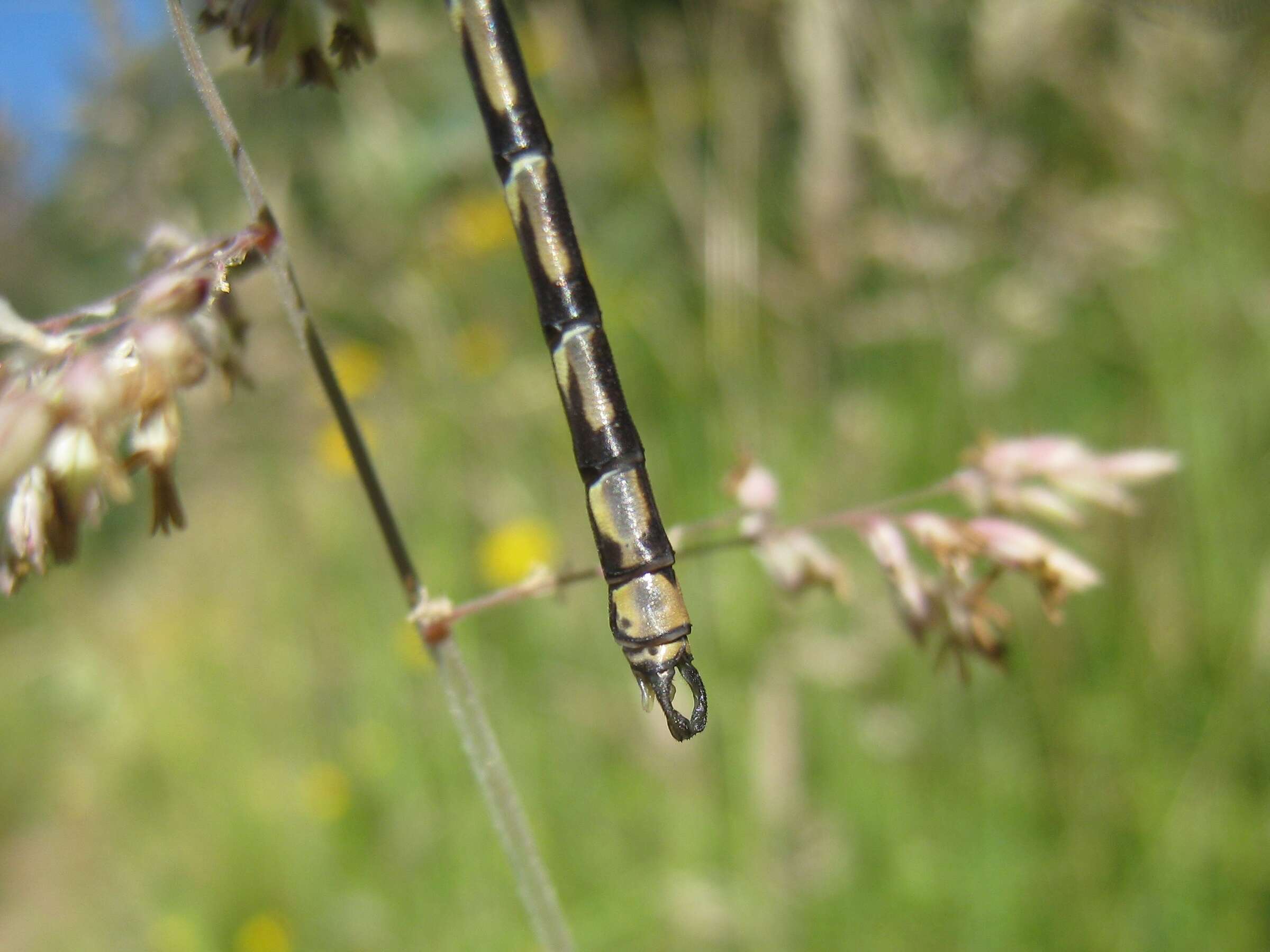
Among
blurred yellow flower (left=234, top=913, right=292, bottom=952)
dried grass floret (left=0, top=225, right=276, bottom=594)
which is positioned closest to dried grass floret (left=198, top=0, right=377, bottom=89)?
dried grass floret (left=0, top=225, right=276, bottom=594)

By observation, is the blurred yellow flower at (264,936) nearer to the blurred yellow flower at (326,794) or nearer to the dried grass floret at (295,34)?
the blurred yellow flower at (326,794)

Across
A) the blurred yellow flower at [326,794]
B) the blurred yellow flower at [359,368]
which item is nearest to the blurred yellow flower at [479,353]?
the blurred yellow flower at [359,368]

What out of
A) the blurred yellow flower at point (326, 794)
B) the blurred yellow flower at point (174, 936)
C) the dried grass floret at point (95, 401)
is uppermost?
the dried grass floret at point (95, 401)

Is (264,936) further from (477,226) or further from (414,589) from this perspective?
(414,589)

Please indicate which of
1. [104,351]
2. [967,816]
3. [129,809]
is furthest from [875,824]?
[129,809]

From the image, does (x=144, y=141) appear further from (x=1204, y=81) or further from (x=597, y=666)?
(x=1204, y=81)
